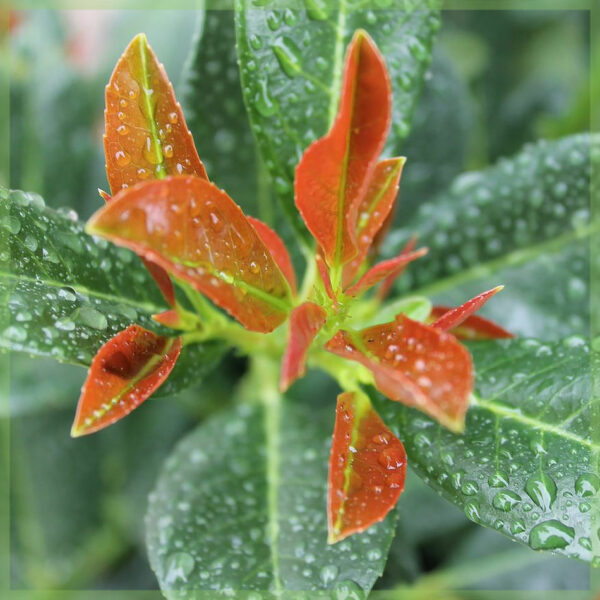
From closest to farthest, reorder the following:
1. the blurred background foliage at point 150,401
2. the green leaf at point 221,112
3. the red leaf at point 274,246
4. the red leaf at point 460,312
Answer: the red leaf at point 460,312
the red leaf at point 274,246
the green leaf at point 221,112
the blurred background foliage at point 150,401

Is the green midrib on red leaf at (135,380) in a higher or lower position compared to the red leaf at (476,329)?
higher

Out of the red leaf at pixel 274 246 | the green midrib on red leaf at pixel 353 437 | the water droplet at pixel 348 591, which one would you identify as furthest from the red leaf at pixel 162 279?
the water droplet at pixel 348 591

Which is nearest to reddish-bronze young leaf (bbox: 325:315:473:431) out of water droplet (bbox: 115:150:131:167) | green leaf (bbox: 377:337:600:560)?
green leaf (bbox: 377:337:600:560)

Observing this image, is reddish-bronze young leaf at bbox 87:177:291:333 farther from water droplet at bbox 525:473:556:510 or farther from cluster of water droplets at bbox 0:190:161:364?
water droplet at bbox 525:473:556:510

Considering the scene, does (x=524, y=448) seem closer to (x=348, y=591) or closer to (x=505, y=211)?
(x=348, y=591)

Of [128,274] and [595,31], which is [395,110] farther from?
[595,31]

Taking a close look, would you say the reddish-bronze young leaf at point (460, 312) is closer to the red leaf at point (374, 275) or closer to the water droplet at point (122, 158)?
the red leaf at point (374, 275)
